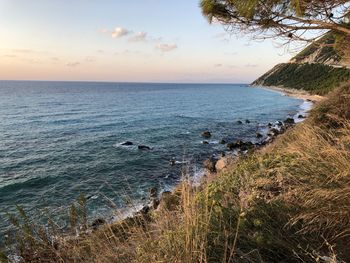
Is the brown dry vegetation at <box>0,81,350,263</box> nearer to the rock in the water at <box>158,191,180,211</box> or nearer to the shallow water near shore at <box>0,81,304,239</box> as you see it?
the rock in the water at <box>158,191,180,211</box>

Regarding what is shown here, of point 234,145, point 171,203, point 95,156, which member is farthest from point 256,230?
point 234,145

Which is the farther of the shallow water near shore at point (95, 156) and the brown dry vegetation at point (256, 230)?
the shallow water near shore at point (95, 156)

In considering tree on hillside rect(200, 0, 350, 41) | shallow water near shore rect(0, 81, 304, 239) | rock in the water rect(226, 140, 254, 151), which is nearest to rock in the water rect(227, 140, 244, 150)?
rock in the water rect(226, 140, 254, 151)

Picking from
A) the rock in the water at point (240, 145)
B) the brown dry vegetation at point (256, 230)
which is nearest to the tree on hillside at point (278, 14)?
the brown dry vegetation at point (256, 230)

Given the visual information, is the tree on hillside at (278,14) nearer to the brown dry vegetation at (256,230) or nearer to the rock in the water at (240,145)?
the brown dry vegetation at (256,230)

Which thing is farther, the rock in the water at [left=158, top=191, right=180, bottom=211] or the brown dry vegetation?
the rock in the water at [left=158, top=191, right=180, bottom=211]

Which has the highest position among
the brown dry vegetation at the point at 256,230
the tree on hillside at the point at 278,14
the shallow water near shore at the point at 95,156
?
the tree on hillside at the point at 278,14

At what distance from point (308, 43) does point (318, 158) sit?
127 inches

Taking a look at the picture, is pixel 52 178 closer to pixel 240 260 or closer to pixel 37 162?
pixel 37 162

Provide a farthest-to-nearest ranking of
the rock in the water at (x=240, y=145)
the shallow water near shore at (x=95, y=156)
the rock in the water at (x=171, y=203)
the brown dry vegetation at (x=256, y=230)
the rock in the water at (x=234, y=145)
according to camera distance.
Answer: the rock in the water at (x=234, y=145) → the rock in the water at (x=240, y=145) → the shallow water near shore at (x=95, y=156) → the rock in the water at (x=171, y=203) → the brown dry vegetation at (x=256, y=230)

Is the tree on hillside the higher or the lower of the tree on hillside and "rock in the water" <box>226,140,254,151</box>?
the higher

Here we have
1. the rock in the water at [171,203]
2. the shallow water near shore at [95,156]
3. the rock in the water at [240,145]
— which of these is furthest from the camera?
the rock in the water at [240,145]

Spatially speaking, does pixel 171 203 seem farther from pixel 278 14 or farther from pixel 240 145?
pixel 240 145

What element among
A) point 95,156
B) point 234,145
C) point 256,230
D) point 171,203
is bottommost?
point 95,156
